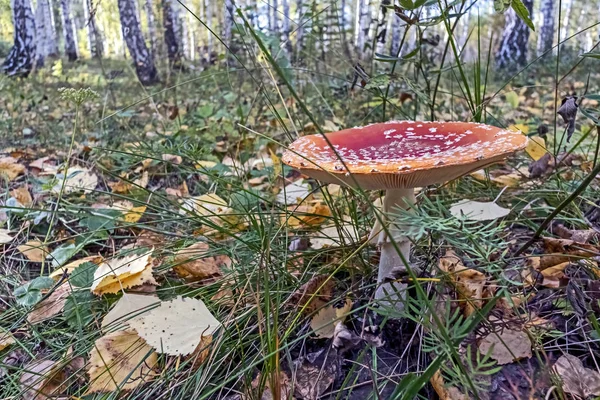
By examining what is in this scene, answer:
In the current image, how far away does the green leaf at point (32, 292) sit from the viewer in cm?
141

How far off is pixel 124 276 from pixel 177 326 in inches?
14.4

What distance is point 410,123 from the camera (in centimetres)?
138

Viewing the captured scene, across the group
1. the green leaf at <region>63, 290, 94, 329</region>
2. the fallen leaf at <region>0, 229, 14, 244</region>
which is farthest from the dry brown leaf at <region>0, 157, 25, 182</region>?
the green leaf at <region>63, 290, 94, 329</region>

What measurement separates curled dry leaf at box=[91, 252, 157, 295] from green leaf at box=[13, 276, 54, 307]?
182 mm

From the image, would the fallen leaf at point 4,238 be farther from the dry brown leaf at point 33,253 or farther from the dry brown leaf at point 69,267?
the dry brown leaf at point 69,267

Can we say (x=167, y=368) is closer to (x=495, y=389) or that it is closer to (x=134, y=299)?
(x=134, y=299)

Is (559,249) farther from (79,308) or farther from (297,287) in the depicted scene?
(79,308)

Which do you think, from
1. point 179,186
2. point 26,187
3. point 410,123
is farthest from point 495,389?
point 26,187

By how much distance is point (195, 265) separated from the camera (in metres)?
1.53

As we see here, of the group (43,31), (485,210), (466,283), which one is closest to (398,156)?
(485,210)

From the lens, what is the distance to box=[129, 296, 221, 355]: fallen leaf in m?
1.09

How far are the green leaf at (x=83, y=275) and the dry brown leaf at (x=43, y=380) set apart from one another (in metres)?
0.28

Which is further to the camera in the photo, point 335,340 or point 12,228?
point 12,228

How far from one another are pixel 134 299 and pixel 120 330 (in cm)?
11
